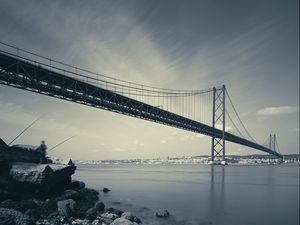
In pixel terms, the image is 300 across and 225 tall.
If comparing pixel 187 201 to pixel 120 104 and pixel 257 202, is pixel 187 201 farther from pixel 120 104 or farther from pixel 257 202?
pixel 120 104

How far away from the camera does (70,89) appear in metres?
32.5

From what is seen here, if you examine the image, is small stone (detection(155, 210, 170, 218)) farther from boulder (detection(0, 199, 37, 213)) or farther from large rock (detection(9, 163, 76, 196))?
large rock (detection(9, 163, 76, 196))

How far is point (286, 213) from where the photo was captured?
1590 centimetres

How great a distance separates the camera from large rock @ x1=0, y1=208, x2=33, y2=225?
34.0ft

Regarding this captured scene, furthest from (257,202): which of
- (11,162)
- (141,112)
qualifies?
(141,112)

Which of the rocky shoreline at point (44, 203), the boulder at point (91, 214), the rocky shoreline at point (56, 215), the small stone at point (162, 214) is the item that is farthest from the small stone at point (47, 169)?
the small stone at point (162, 214)

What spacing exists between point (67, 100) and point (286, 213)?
26685 mm

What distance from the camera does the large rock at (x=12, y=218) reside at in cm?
1037

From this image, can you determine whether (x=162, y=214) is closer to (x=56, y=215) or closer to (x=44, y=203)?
(x=56, y=215)

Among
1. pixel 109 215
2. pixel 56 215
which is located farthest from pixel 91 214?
pixel 56 215

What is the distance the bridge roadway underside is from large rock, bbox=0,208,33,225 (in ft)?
59.0

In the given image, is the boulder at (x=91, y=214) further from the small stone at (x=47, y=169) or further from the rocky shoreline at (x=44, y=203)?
the small stone at (x=47, y=169)

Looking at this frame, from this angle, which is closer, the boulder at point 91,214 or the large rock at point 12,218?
the large rock at point 12,218

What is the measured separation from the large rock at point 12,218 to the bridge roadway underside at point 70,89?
59.0 feet
